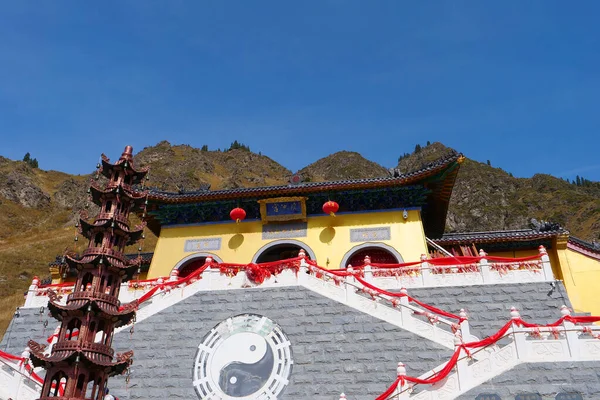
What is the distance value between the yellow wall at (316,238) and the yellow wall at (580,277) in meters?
5.07

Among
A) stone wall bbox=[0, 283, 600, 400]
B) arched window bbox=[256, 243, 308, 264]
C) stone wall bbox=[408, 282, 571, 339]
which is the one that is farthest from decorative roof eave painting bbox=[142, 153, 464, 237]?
stone wall bbox=[0, 283, 600, 400]

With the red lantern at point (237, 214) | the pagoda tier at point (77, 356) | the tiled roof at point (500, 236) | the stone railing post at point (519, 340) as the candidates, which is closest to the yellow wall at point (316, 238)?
the red lantern at point (237, 214)

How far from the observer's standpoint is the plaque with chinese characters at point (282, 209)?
16.9 meters

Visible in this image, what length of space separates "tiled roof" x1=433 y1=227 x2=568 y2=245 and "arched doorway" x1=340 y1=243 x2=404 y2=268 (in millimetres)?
2591

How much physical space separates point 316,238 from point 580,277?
8.71 meters

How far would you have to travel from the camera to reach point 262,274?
12.3m

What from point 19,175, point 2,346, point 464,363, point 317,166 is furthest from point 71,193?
point 464,363

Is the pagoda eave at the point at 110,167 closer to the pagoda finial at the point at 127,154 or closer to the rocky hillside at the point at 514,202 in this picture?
the pagoda finial at the point at 127,154

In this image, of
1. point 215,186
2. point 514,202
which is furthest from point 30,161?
point 514,202

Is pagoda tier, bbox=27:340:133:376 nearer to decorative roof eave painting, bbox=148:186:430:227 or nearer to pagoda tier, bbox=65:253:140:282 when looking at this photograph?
pagoda tier, bbox=65:253:140:282

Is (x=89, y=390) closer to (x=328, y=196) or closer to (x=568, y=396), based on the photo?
(x=568, y=396)

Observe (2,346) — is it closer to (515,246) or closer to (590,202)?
(515,246)

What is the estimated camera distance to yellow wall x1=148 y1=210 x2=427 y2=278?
637 inches

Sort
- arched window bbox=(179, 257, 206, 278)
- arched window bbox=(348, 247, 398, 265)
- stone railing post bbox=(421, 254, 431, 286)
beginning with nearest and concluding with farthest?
stone railing post bbox=(421, 254, 431, 286)
arched window bbox=(348, 247, 398, 265)
arched window bbox=(179, 257, 206, 278)
